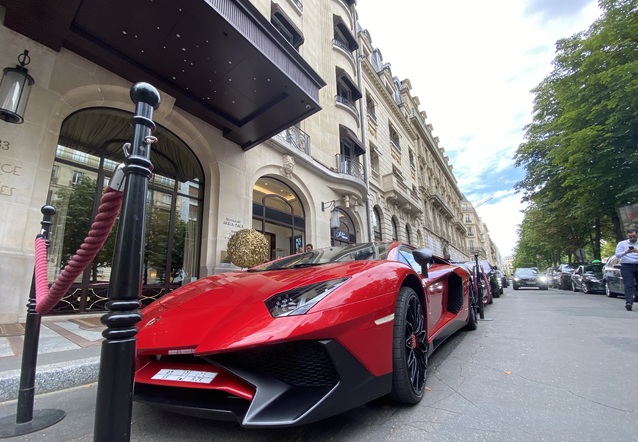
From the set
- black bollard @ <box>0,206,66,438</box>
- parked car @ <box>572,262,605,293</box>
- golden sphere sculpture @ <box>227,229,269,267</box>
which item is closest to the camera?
black bollard @ <box>0,206,66,438</box>

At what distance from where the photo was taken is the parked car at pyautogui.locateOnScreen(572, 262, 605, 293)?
478 inches

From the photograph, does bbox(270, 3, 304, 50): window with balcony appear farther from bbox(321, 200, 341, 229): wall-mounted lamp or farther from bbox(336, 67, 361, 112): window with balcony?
bbox(321, 200, 341, 229): wall-mounted lamp

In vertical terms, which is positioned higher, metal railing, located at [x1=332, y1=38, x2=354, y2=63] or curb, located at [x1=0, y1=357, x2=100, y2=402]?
metal railing, located at [x1=332, y1=38, x2=354, y2=63]

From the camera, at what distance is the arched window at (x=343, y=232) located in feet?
40.5

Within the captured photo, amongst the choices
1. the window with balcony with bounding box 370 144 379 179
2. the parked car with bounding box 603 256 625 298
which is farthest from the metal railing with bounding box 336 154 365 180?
the parked car with bounding box 603 256 625 298

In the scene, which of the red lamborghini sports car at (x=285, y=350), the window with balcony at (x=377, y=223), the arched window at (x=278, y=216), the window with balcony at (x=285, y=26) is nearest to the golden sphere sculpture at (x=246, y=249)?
the arched window at (x=278, y=216)

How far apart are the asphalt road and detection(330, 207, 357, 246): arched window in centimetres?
905

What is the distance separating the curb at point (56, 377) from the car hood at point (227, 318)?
859 millimetres

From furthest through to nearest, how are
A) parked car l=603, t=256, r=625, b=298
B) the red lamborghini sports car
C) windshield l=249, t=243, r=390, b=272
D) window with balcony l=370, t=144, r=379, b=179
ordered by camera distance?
window with balcony l=370, t=144, r=379, b=179, parked car l=603, t=256, r=625, b=298, windshield l=249, t=243, r=390, b=272, the red lamborghini sports car

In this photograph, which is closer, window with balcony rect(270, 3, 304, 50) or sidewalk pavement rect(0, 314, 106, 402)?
sidewalk pavement rect(0, 314, 106, 402)

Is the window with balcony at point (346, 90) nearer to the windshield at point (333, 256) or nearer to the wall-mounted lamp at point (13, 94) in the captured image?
the wall-mounted lamp at point (13, 94)

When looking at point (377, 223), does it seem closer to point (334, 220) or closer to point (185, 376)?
point (334, 220)

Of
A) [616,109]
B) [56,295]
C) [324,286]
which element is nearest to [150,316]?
[56,295]

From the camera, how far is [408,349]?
6.72 ft
